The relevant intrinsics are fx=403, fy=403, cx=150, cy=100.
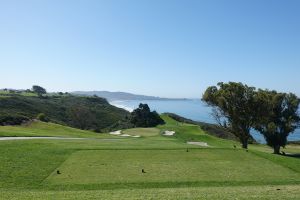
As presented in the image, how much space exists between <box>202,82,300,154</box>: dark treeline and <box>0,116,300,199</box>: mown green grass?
1691 centimetres

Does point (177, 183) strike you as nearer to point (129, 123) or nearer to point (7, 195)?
point (7, 195)

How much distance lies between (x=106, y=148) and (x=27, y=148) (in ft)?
22.3

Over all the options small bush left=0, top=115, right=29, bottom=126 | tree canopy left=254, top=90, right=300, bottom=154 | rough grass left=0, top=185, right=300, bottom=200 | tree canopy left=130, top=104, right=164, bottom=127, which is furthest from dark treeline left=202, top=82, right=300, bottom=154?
tree canopy left=130, top=104, right=164, bottom=127

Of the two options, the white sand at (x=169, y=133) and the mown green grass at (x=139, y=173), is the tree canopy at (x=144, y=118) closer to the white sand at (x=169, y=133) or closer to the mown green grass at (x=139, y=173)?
the white sand at (x=169, y=133)

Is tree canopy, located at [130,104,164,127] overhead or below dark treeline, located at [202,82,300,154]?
below

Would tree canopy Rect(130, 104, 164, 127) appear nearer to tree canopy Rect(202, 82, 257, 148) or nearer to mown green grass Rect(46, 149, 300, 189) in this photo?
tree canopy Rect(202, 82, 257, 148)

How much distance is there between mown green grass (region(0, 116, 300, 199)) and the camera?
1956cm

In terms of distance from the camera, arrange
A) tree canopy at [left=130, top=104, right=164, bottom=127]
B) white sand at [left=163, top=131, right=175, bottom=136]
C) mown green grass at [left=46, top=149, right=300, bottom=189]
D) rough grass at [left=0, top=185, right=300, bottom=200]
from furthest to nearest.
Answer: tree canopy at [left=130, top=104, right=164, bottom=127] < white sand at [left=163, top=131, right=175, bottom=136] < mown green grass at [left=46, top=149, right=300, bottom=189] < rough grass at [left=0, top=185, right=300, bottom=200]

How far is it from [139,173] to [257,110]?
3183 cm

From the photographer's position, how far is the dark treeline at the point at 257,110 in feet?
173

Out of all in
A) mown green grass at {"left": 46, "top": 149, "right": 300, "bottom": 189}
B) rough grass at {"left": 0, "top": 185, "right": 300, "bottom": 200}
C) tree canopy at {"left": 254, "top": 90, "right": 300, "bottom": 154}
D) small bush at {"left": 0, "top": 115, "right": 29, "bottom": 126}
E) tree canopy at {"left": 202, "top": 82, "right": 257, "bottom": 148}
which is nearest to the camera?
rough grass at {"left": 0, "top": 185, "right": 300, "bottom": 200}

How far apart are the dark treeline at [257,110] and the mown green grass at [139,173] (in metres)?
16.9

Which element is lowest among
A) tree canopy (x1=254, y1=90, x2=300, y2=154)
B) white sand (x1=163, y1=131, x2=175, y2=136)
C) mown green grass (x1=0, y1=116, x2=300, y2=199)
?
white sand (x1=163, y1=131, x2=175, y2=136)

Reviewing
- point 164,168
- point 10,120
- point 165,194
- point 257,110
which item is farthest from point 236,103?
point 165,194
